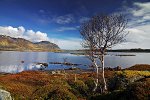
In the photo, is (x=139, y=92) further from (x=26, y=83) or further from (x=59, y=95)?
(x=26, y=83)

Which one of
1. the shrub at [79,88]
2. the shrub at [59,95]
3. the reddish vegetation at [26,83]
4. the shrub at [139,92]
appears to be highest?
the shrub at [139,92]

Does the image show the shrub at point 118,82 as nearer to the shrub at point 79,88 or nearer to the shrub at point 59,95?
the shrub at point 79,88

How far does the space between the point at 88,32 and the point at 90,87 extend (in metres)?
9.41

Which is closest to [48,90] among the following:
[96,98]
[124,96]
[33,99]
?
[33,99]

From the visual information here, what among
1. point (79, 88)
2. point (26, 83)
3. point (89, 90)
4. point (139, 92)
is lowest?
point (89, 90)

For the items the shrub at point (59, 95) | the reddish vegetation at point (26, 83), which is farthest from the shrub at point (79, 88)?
the shrub at point (59, 95)

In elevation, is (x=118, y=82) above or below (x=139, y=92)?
below

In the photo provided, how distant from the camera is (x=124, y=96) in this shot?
37.5ft

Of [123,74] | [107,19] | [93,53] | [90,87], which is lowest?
[90,87]

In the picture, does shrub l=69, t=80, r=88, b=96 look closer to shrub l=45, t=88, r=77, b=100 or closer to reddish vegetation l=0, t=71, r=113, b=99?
reddish vegetation l=0, t=71, r=113, b=99

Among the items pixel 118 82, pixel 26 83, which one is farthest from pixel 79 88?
pixel 26 83

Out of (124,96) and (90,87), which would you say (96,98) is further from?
(90,87)

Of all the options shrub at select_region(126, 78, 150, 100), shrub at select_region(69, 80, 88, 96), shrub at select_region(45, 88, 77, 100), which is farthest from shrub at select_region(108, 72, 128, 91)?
shrub at select_region(126, 78, 150, 100)

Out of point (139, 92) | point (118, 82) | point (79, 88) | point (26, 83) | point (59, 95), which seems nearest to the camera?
point (139, 92)
